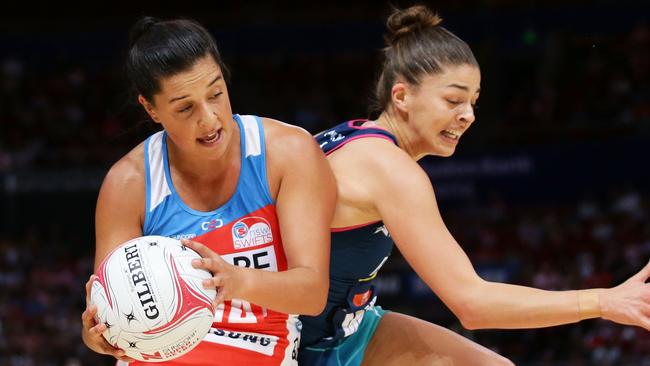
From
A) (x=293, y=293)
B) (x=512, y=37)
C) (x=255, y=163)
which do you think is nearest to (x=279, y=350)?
(x=293, y=293)

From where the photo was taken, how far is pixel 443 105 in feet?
10.6

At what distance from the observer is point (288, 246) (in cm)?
288

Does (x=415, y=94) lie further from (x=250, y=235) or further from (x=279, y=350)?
(x=279, y=350)

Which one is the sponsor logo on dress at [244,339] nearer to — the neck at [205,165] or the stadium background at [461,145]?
the neck at [205,165]

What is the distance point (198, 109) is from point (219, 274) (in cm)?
56

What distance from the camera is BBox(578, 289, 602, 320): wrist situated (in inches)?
105

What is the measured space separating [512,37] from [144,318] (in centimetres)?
1230

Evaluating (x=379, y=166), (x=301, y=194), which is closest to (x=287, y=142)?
(x=301, y=194)

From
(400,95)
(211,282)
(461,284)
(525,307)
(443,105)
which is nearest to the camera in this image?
(211,282)

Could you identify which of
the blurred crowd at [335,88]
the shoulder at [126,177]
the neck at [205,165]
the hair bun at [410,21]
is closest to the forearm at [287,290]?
the neck at [205,165]

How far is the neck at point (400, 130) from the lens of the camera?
338 cm

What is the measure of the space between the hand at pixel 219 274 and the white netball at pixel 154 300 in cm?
2

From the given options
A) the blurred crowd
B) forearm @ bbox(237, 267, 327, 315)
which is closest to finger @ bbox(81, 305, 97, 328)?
forearm @ bbox(237, 267, 327, 315)

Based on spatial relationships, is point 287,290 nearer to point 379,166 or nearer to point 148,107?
point 379,166
